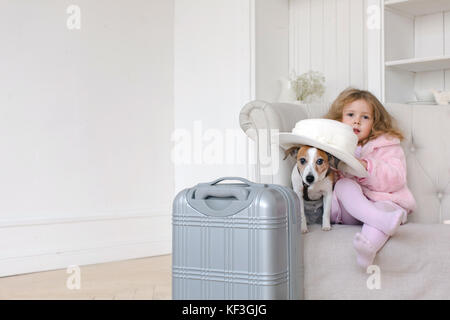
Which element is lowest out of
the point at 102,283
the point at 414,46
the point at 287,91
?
the point at 102,283

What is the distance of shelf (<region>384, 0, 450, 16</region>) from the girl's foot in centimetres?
167

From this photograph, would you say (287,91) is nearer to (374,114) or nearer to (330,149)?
(374,114)

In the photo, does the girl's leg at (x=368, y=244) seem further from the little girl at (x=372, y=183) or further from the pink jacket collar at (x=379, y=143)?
the pink jacket collar at (x=379, y=143)

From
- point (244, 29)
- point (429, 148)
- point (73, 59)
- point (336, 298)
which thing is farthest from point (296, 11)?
point (336, 298)

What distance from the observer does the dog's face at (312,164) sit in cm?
180

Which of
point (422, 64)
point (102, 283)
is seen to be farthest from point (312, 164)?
point (422, 64)

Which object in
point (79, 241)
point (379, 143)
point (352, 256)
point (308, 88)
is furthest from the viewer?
point (308, 88)

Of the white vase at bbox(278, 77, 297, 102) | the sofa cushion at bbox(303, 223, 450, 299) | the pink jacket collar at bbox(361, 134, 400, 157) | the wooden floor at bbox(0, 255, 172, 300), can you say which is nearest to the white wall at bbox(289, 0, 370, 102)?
the white vase at bbox(278, 77, 297, 102)

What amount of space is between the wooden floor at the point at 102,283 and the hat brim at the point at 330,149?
83 cm

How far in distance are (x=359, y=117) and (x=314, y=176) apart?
477mm

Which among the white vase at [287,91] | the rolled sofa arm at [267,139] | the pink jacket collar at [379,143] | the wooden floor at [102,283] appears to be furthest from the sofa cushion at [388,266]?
the white vase at [287,91]

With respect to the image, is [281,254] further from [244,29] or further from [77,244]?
[244,29]

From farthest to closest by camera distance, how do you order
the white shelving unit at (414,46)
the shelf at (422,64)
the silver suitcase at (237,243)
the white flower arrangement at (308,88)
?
1. the white flower arrangement at (308,88)
2. the white shelving unit at (414,46)
3. the shelf at (422,64)
4. the silver suitcase at (237,243)

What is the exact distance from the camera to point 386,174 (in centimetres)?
195
